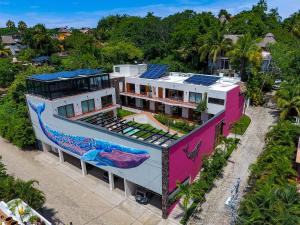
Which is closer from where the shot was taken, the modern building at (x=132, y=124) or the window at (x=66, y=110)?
the modern building at (x=132, y=124)

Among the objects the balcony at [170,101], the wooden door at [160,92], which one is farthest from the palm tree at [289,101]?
the wooden door at [160,92]

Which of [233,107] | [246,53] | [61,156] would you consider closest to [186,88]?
[233,107]

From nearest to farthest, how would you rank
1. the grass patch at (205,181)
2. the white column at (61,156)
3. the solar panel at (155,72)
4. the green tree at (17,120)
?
the grass patch at (205,181)
the white column at (61,156)
the green tree at (17,120)
the solar panel at (155,72)

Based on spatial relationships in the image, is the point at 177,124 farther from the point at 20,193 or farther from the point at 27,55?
the point at 27,55

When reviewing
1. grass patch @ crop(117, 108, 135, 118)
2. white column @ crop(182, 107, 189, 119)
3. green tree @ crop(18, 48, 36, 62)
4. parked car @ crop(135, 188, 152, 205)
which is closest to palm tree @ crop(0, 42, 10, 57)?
green tree @ crop(18, 48, 36, 62)

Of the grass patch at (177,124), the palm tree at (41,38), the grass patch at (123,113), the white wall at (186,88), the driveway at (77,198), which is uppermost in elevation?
the palm tree at (41,38)

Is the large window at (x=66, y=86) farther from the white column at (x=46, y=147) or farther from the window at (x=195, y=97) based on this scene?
the window at (x=195, y=97)

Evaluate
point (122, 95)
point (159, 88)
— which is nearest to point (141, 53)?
point (122, 95)

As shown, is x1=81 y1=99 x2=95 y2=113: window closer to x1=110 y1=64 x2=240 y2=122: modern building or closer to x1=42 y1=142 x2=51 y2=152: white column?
x1=42 y1=142 x2=51 y2=152: white column
